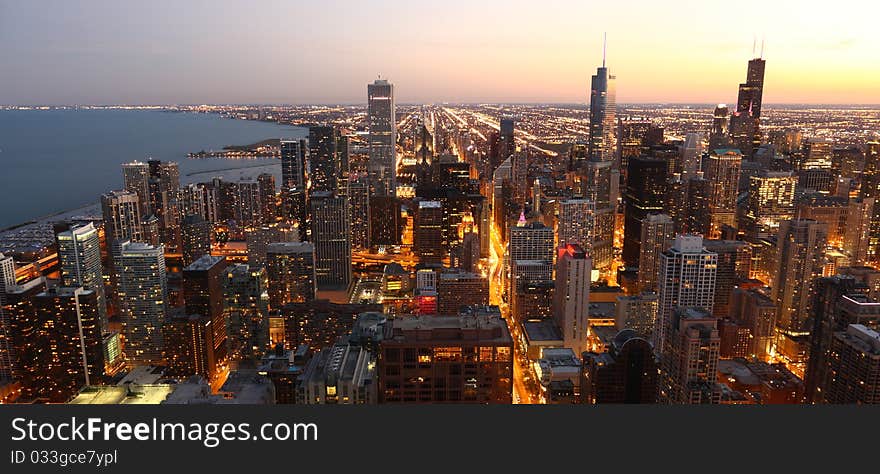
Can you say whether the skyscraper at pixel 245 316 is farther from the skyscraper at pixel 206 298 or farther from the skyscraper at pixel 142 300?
the skyscraper at pixel 142 300

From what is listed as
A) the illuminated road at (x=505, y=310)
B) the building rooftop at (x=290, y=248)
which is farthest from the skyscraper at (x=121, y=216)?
the illuminated road at (x=505, y=310)

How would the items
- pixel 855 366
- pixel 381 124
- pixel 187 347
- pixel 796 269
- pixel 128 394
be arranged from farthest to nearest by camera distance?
pixel 381 124, pixel 796 269, pixel 187 347, pixel 855 366, pixel 128 394

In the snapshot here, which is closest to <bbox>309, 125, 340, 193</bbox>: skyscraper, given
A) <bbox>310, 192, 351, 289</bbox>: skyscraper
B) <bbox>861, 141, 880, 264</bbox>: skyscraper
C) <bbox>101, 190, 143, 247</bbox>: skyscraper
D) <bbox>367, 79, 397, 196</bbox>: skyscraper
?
<bbox>367, 79, 397, 196</bbox>: skyscraper

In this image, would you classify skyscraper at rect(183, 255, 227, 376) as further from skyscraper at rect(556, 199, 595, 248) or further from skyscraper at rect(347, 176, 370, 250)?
skyscraper at rect(556, 199, 595, 248)

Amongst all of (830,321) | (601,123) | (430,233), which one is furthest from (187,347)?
(601,123)

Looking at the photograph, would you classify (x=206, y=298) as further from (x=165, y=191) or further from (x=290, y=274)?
(x=165, y=191)

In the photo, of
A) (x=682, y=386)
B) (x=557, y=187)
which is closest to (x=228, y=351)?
(x=682, y=386)
